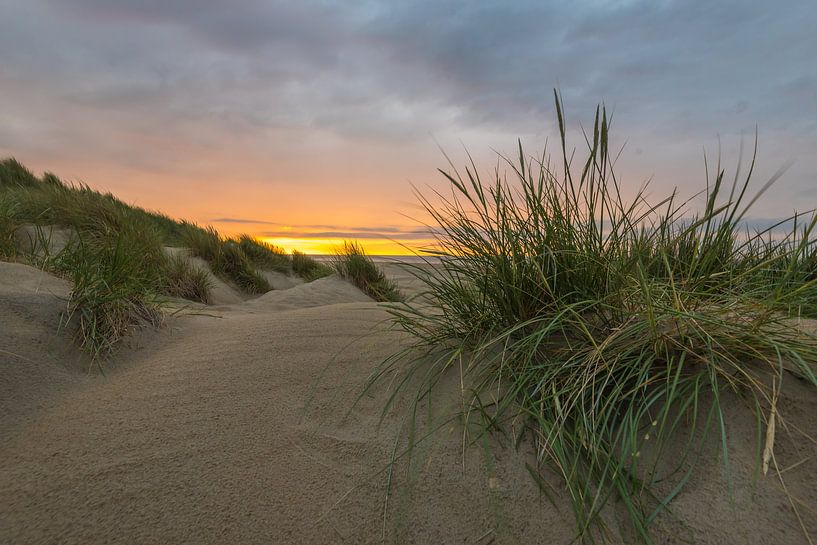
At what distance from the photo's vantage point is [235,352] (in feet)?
6.49

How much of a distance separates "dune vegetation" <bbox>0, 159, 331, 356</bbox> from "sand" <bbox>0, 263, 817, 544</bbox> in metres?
0.28

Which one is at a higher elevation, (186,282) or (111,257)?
(111,257)

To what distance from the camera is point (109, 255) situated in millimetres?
2447

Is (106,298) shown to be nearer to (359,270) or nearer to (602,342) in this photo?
(602,342)

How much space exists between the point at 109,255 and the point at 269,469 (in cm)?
180

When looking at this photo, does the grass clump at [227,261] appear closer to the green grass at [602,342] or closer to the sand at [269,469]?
the sand at [269,469]

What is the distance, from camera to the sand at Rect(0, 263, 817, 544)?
109 cm

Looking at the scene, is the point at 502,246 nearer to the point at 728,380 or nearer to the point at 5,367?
the point at 728,380

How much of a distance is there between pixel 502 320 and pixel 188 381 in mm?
1201

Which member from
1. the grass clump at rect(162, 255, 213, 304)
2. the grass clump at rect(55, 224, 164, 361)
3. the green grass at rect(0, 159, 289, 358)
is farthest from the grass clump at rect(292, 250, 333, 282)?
the grass clump at rect(55, 224, 164, 361)

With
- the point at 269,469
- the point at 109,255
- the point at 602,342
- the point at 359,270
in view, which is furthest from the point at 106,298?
the point at 359,270

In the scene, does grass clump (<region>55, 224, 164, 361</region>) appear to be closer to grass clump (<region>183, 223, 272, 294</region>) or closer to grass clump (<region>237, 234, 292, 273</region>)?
grass clump (<region>183, 223, 272, 294</region>)

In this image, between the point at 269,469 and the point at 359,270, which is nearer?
the point at 269,469

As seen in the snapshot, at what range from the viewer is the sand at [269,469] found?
1.09 meters
